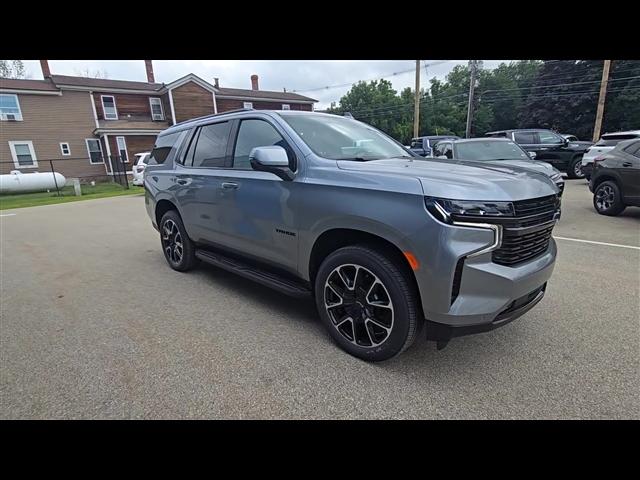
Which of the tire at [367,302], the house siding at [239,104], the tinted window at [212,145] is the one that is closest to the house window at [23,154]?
the house siding at [239,104]

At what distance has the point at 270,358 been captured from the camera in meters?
2.72

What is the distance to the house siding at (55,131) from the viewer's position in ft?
68.4

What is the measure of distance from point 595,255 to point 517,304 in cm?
374

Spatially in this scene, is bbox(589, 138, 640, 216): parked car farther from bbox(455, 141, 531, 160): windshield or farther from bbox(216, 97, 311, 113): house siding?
bbox(216, 97, 311, 113): house siding

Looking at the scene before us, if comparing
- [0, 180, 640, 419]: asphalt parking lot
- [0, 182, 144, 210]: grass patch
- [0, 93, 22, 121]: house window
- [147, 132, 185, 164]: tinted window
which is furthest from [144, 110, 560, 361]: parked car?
[0, 93, 22, 121]: house window

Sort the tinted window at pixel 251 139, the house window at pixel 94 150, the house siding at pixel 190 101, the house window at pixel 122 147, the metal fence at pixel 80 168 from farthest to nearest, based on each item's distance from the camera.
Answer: the house siding at pixel 190 101
the house window at pixel 122 147
the house window at pixel 94 150
the metal fence at pixel 80 168
the tinted window at pixel 251 139

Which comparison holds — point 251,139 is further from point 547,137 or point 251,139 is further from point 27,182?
point 27,182

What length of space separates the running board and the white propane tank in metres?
19.0

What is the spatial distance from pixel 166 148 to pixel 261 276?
2.66 m

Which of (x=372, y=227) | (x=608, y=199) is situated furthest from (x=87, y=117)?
(x=608, y=199)

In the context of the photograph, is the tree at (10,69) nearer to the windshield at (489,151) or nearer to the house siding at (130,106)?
the house siding at (130,106)

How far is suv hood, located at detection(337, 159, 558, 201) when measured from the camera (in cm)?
207

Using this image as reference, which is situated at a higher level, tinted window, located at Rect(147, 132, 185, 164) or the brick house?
the brick house

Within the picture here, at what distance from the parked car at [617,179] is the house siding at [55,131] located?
85.5 ft
